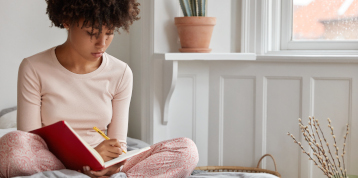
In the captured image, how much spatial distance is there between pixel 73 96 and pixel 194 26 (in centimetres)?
75

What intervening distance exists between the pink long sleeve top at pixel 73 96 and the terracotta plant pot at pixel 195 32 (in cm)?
53

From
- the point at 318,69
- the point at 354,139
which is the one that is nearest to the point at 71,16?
the point at 318,69

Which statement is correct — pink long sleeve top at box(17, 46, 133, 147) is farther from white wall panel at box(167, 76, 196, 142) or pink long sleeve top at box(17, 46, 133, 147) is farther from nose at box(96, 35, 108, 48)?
white wall panel at box(167, 76, 196, 142)

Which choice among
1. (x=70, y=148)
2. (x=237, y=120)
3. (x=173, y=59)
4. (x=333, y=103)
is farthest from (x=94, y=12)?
(x=333, y=103)

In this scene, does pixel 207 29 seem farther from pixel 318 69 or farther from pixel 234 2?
pixel 318 69

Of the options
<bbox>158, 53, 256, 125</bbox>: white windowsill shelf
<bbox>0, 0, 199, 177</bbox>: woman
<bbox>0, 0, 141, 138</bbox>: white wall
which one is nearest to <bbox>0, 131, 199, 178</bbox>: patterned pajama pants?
<bbox>0, 0, 199, 177</bbox>: woman

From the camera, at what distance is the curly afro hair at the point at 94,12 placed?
126 cm

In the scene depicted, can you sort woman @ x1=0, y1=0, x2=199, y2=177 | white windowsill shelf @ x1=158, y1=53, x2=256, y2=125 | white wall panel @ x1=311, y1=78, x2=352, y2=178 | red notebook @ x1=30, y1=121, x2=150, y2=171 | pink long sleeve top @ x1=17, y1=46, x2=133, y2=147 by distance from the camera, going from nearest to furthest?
red notebook @ x1=30, y1=121, x2=150, y2=171
woman @ x1=0, y1=0, x2=199, y2=177
pink long sleeve top @ x1=17, y1=46, x2=133, y2=147
white windowsill shelf @ x1=158, y1=53, x2=256, y2=125
white wall panel @ x1=311, y1=78, x2=352, y2=178

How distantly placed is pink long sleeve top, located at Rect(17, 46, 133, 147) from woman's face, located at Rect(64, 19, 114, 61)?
0.12 m

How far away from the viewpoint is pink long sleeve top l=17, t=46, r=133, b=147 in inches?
53.9

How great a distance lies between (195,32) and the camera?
1981mm

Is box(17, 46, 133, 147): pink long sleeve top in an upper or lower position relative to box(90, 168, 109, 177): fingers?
upper

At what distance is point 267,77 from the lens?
7.10ft

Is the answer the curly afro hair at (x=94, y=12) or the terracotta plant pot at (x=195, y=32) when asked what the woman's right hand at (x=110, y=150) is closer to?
the curly afro hair at (x=94, y=12)
